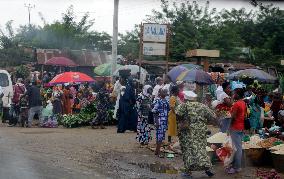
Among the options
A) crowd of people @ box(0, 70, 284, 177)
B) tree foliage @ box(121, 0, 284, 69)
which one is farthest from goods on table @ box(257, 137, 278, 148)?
tree foliage @ box(121, 0, 284, 69)

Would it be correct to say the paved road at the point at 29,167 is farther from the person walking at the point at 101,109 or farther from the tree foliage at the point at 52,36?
the tree foliage at the point at 52,36

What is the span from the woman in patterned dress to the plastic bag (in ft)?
2.18

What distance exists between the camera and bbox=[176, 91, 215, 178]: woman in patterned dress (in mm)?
7781

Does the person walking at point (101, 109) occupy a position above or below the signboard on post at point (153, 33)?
below

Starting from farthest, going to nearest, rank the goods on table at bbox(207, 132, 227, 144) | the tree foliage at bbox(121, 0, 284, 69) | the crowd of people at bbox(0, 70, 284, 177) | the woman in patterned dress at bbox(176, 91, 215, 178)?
the tree foliage at bbox(121, 0, 284, 69) → the goods on table at bbox(207, 132, 227, 144) → the crowd of people at bbox(0, 70, 284, 177) → the woman in patterned dress at bbox(176, 91, 215, 178)

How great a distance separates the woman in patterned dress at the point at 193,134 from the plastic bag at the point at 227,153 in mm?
663

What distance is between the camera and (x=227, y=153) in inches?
343

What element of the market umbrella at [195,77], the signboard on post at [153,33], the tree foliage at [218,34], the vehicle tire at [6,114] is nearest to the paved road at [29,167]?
the vehicle tire at [6,114]

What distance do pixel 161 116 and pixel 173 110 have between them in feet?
1.51

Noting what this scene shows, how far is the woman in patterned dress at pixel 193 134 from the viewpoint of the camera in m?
7.78

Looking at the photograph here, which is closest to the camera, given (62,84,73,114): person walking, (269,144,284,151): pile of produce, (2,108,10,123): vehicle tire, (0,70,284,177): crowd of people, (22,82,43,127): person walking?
(0,70,284,177): crowd of people

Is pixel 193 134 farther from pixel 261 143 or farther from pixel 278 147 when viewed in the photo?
pixel 261 143

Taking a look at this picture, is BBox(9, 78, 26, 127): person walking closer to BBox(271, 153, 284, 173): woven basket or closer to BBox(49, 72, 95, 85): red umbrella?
BBox(49, 72, 95, 85): red umbrella

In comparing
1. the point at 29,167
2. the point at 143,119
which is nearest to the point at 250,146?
the point at 143,119
